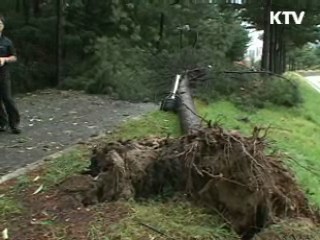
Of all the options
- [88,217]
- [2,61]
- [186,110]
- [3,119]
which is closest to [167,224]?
[88,217]

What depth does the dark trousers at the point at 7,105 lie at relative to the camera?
9.99m

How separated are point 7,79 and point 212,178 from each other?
5.08 meters

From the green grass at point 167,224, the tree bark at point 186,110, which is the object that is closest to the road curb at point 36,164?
the tree bark at point 186,110

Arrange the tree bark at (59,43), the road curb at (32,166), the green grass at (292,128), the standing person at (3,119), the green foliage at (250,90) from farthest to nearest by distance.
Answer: the tree bark at (59,43), the green foliage at (250,90), the standing person at (3,119), the green grass at (292,128), the road curb at (32,166)


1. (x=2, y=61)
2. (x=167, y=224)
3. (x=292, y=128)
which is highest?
(x=2, y=61)

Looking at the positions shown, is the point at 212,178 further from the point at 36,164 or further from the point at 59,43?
the point at 59,43

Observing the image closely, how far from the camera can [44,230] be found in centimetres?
538

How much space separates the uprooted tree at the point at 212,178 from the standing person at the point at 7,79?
12.9ft

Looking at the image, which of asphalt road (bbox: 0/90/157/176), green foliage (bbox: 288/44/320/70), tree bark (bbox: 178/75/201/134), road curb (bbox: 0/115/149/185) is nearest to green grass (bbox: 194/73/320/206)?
tree bark (bbox: 178/75/201/134)

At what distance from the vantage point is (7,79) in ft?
33.1

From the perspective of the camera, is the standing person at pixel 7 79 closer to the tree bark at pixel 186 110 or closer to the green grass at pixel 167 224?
the tree bark at pixel 186 110

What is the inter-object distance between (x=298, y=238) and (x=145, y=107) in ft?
32.6

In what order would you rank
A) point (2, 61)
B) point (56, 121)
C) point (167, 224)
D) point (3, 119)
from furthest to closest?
point (56, 121), point (3, 119), point (2, 61), point (167, 224)

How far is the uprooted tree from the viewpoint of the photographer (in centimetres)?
589
